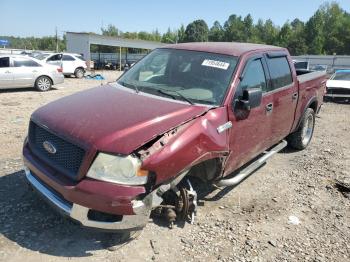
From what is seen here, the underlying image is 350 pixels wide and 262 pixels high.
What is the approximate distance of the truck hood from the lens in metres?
3.24

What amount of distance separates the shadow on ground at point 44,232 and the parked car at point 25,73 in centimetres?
1113

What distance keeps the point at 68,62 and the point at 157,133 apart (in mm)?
21692

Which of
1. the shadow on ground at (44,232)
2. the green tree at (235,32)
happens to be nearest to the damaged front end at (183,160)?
the shadow on ground at (44,232)

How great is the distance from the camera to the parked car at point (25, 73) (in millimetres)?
14406

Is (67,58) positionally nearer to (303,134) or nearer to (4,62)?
(4,62)

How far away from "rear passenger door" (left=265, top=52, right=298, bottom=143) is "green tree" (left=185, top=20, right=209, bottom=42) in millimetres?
111446

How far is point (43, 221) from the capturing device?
161 inches

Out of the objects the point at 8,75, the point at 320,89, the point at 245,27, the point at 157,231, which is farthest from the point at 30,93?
the point at 245,27

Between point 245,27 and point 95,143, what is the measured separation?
129631 mm

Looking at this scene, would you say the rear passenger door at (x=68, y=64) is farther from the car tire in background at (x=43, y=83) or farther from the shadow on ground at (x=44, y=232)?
the shadow on ground at (x=44, y=232)

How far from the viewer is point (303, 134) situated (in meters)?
7.18

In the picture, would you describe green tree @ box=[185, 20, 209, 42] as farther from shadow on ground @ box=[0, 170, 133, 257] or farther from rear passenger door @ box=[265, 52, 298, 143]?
shadow on ground @ box=[0, 170, 133, 257]

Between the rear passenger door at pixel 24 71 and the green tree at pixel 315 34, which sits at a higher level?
the green tree at pixel 315 34

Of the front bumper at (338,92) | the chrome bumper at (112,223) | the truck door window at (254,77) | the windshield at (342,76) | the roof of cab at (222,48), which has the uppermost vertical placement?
the roof of cab at (222,48)
